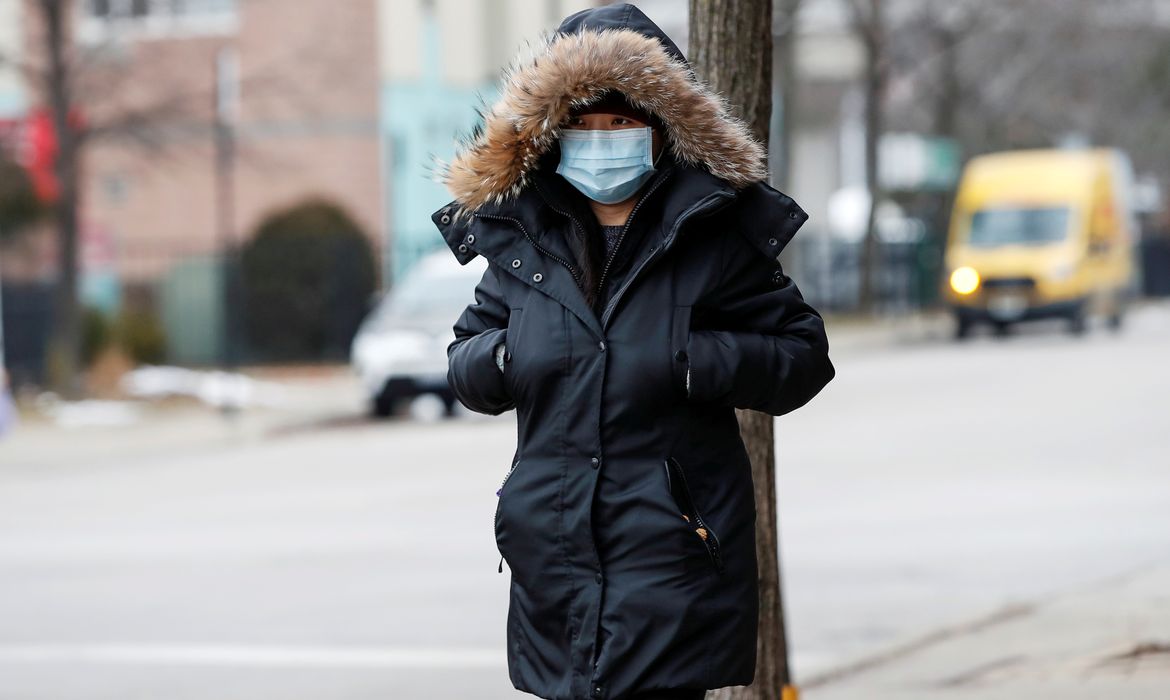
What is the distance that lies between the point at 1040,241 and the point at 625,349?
28927 mm

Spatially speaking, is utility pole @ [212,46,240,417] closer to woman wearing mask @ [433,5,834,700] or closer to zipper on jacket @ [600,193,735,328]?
woman wearing mask @ [433,5,834,700]

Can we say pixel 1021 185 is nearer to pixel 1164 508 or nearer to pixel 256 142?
pixel 256 142

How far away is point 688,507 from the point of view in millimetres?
3521

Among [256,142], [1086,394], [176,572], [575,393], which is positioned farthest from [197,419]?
[575,393]

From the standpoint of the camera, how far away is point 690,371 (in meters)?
3.49

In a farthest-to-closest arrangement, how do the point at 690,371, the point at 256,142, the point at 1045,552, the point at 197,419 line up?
the point at 256,142, the point at 197,419, the point at 1045,552, the point at 690,371

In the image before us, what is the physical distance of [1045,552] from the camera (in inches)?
401

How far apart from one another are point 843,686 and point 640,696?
3514 mm

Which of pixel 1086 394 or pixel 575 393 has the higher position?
pixel 575 393

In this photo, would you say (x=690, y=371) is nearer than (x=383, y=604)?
Yes

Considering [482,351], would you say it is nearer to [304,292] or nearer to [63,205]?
[63,205]

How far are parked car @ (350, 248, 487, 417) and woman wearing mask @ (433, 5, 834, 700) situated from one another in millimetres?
16129

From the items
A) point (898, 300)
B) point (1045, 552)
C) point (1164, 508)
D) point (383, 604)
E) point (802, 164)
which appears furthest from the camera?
point (802, 164)

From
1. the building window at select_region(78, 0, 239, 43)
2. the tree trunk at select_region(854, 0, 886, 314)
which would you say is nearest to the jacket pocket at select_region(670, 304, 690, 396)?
the building window at select_region(78, 0, 239, 43)
